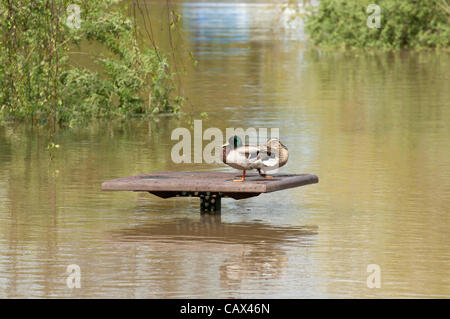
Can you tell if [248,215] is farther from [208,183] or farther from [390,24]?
[390,24]

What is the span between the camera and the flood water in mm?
11258

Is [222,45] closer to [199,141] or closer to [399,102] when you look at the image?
[399,102]

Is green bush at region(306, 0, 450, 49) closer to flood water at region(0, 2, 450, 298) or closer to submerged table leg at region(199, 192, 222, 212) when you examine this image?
flood water at region(0, 2, 450, 298)

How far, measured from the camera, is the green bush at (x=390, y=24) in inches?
2057

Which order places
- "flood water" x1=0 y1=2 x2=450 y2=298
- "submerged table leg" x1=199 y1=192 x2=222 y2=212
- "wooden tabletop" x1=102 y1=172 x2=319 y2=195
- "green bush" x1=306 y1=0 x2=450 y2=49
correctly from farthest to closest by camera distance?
1. "green bush" x1=306 y1=0 x2=450 y2=49
2. "submerged table leg" x1=199 y1=192 x2=222 y2=212
3. "wooden tabletop" x1=102 y1=172 x2=319 y2=195
4. "flood water" x1=0 y1=2 x2=450 y2=298

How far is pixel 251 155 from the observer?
1416 cm

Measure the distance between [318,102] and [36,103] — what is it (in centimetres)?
1045

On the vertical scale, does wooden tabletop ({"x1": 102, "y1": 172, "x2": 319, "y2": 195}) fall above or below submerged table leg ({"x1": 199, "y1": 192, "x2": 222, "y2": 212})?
above

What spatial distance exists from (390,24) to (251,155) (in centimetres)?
3987

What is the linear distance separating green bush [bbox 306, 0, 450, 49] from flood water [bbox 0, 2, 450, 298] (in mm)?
23321

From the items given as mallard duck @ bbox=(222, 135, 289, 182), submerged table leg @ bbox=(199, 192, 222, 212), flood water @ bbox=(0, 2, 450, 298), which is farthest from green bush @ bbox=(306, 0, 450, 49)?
mallard duck @ bbox=(222, 135, 289, 182)

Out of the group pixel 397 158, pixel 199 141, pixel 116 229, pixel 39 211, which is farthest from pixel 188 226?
pixel 199 141

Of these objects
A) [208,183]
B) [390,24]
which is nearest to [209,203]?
[208,183]

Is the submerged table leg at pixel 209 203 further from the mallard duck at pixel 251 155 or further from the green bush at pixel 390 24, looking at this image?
the green bush at pixel 390 24
